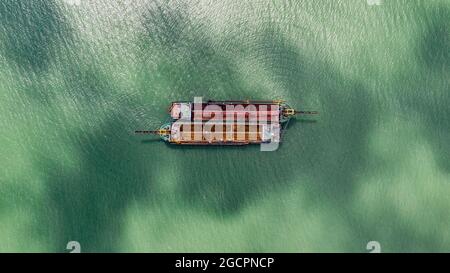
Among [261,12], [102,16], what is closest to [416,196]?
→ [261,12]

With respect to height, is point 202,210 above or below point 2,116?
below

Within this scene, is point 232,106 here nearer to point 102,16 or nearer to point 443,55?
point 102,16

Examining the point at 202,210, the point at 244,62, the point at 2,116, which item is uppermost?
the point at 244,62

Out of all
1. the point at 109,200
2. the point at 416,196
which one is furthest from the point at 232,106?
the point at 416,196
